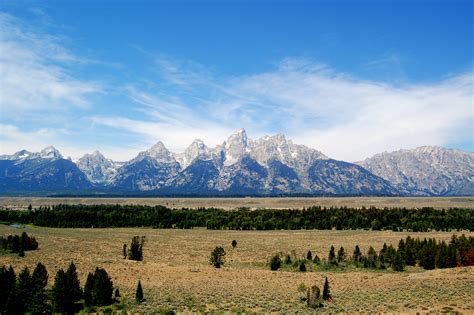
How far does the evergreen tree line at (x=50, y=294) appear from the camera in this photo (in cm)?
3619

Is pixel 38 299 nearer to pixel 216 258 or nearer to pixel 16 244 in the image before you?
pixel 216 258

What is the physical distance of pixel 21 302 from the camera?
36.1 metres

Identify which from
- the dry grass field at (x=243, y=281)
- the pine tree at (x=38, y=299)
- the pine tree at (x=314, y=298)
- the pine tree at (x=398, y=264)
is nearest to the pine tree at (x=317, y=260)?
the dry grass field at (x=243, y=281)

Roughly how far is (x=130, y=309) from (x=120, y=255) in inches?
1212

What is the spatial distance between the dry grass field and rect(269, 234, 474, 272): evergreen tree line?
277 cm

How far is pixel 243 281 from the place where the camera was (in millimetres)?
51031

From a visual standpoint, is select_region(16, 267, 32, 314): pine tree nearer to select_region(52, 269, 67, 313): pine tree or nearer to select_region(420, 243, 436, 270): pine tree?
select_region(52, 269, 67, 313): pine tree

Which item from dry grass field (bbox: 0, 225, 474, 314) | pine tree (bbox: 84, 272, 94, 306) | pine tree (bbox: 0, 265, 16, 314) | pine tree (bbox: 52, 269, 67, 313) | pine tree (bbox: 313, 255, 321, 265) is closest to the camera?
pine tree (bbox: 0, 265, 16, 314)

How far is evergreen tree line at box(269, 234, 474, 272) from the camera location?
61.3m

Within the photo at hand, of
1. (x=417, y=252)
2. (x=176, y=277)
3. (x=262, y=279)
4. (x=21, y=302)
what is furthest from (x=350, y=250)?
(x=21, y=302)

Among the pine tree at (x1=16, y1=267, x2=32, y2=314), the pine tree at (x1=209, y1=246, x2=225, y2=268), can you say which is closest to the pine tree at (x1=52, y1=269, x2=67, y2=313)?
the pine tree at (x1=16, y1=267, x2=32, y2=314)

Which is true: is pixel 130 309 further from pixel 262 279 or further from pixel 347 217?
pixel 347 217

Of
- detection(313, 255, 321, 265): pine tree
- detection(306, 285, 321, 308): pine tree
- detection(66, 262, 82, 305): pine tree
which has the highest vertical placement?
detection(66, 262, 82, 305): pine tree

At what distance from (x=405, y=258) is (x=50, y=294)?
51633mm
